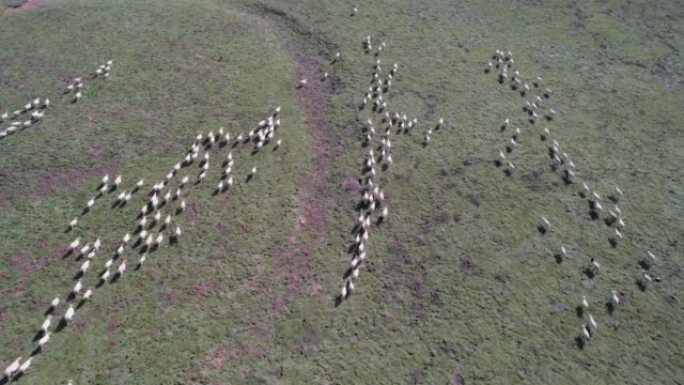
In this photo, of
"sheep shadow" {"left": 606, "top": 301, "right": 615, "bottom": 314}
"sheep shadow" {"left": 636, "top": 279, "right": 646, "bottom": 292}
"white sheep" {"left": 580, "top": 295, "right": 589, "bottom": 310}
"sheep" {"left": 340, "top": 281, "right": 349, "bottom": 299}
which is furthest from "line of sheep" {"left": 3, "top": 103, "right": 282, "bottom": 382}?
"sheep shadow" {"left": 636, "top": 279, "right": 646, "bottom": 292}

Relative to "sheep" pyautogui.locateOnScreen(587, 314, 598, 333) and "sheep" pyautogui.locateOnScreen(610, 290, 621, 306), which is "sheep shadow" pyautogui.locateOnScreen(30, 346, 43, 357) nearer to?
"sheep" pyautogui.locateOnScreen(587, 314, 598, 333)

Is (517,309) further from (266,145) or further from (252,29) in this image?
(252,29)

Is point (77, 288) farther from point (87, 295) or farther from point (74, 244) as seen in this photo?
point (74, 244)

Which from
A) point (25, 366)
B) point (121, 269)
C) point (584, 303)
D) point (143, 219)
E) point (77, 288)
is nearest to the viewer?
point (25, 366)

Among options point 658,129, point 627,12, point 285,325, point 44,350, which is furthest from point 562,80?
point 44,350

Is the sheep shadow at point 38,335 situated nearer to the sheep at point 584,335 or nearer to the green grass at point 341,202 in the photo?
the green grass at point 341,202

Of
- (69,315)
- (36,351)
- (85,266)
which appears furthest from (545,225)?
(36,351)
